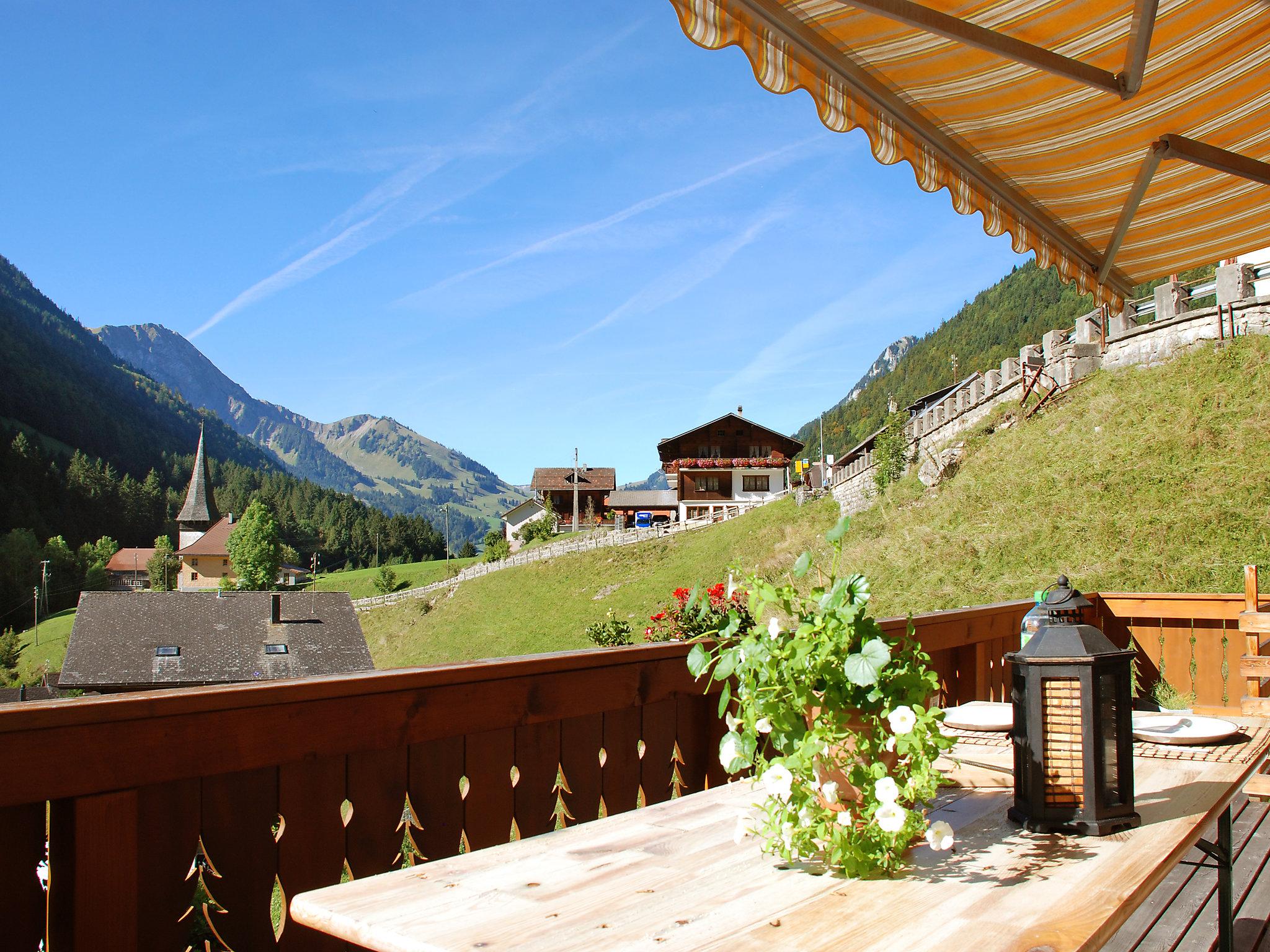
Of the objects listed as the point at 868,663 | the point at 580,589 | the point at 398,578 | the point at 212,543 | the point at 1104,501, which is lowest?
the point at 398,578

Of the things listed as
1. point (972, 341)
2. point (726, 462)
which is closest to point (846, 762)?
point (726, 462)

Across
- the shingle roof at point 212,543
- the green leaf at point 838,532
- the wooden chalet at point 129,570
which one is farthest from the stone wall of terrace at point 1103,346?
the wooden chalet at point 129,570

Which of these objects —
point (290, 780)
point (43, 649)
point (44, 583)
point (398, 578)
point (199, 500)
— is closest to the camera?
point (290, 780)

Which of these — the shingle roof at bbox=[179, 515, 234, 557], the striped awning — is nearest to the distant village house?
the shingle roof at bbox=[179, 515, 234, 557]

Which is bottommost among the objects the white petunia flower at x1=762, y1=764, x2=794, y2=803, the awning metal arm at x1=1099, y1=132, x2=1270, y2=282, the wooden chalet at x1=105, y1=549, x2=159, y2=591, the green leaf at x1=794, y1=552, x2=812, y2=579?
the wooden chalet at x1=105, y1=549, x2=159, y2=591

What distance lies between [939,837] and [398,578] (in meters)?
72.9

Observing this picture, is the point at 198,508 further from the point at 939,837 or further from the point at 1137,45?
the point at 939,837

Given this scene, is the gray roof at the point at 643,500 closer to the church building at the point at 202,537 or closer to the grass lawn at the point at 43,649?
the grass lawn at the point at 43,649

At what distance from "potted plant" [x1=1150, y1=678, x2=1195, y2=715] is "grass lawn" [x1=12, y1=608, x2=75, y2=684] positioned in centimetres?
5149

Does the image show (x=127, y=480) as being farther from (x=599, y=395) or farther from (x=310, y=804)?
(x=310, y=804)

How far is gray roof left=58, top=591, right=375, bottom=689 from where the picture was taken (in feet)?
62.9

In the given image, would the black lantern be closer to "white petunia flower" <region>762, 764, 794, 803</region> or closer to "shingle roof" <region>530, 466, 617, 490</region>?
"white petunia flower" <region>762, 764, 794, 803</region>

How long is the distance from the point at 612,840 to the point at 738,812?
28 centimetres

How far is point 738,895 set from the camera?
43.6 inches
